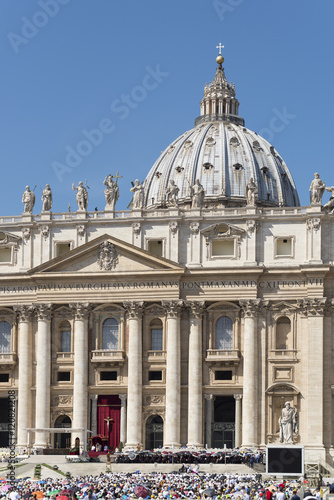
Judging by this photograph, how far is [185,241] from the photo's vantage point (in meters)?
103

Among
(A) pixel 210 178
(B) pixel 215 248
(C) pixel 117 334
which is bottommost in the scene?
(C) pixel 117 334

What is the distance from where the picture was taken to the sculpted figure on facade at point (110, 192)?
345ft

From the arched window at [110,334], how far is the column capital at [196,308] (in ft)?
21.5

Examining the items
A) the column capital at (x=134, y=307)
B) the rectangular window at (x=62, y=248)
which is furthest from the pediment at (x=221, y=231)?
the rectangular window at (x=62, y=248)

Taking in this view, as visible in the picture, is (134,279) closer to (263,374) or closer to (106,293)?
(106,293)

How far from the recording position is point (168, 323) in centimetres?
10162

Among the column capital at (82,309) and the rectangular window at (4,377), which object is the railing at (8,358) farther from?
the column capital at (82,309)

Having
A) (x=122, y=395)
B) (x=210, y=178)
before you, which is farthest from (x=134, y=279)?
(x=210, y=178)

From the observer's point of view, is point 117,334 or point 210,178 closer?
point 117,334

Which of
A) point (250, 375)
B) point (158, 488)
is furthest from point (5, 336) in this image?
point (158, 488)

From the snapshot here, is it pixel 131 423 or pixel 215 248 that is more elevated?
pixel 215 248

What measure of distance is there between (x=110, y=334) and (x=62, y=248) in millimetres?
8763

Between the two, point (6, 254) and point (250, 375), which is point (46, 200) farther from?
point (250, 375)

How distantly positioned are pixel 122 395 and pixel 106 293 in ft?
28.3
